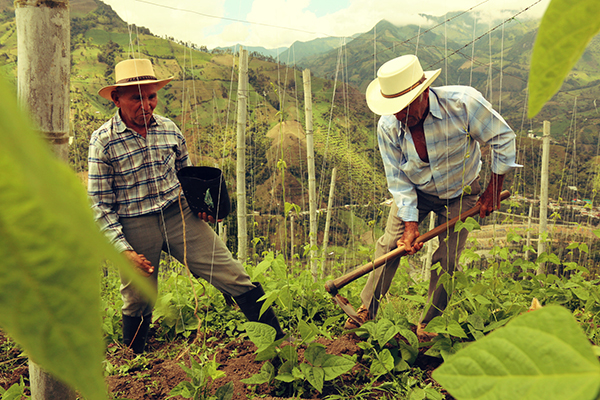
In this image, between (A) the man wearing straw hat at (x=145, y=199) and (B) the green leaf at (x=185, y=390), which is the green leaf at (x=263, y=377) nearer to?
(B) the green leaf at (x=185, y=390)

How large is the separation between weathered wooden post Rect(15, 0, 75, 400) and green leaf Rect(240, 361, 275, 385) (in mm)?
1594

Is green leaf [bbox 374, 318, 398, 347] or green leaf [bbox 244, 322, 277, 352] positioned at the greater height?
green leaf [bbox 244, 322, 277, 352]

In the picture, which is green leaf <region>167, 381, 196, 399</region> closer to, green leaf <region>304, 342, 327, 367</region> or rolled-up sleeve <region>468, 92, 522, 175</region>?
green leaf <region>304, 342, 327, 367</region>

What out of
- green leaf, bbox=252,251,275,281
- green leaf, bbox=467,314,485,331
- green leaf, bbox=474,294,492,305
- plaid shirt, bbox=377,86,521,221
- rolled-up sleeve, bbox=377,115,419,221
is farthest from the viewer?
green leaf, bbox=252,251,275,281

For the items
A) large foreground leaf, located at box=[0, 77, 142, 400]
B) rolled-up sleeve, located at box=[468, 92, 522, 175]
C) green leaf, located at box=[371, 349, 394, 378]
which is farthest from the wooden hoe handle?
large foreground leaf, located at box=[0, 77, 142, 400]

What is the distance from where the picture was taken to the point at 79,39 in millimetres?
51406

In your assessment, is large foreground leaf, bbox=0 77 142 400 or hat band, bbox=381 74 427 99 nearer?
large foreground leaf, bbox=0 77 142 400

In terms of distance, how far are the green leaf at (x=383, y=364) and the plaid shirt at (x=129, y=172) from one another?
1.60 metres

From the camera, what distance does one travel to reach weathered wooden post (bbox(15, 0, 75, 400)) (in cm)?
76

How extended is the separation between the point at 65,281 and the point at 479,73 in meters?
114

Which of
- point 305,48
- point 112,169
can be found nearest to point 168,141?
point 112,169

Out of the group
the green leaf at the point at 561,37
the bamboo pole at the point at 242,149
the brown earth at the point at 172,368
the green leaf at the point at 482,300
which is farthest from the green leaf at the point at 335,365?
the bamboo pole at the point at 242,149

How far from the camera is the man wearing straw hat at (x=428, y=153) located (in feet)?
8.16

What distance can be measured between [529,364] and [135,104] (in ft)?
8.60
